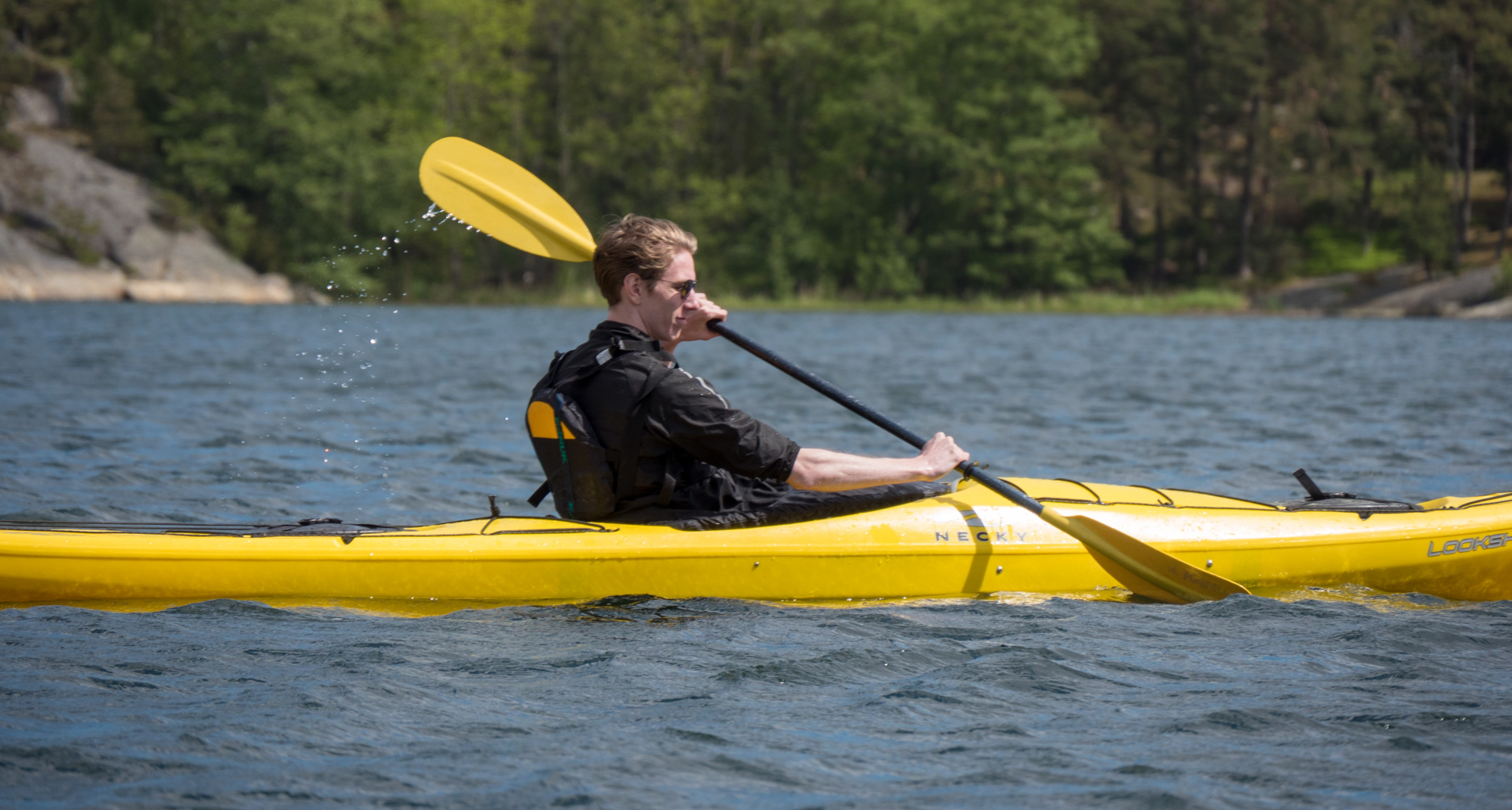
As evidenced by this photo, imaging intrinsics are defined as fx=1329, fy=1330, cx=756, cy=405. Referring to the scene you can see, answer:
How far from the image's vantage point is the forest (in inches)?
1502

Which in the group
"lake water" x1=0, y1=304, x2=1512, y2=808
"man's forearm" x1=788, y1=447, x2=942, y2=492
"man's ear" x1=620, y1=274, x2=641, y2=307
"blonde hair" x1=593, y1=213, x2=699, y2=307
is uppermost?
"blonde hair" x1=593, y1=213, x2=699, y2=307

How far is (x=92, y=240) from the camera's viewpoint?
34.5 metres

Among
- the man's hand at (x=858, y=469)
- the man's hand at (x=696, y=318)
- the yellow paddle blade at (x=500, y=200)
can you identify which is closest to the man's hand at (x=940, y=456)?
the man's hand at (x=858, y=469)

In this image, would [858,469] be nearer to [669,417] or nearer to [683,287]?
[669,417]

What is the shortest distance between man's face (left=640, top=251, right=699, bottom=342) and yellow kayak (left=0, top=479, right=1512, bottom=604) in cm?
65

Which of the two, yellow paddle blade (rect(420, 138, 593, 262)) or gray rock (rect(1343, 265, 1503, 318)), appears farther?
gray rock (rect(1343, 265, 1503, 318))

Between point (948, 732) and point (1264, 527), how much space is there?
76.8 inches

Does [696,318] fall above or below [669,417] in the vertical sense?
above

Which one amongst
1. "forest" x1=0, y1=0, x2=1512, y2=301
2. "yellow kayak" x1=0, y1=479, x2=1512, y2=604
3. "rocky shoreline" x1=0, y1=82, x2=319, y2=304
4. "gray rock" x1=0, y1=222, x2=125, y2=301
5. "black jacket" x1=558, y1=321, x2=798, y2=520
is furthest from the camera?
"forest" x1=0, y1=0, x2=1512, y2=301

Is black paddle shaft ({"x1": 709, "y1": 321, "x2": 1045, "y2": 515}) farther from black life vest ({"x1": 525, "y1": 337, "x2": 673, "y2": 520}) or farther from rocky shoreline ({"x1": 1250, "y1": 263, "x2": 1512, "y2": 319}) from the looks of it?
rocky shoreline ({"x1": 1250, "y1": 263, "x2": 1512, "y2": 319})

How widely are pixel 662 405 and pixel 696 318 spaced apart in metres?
0.37

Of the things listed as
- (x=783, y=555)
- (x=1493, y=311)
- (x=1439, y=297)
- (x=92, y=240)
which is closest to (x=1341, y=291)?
(x=1439, y=297)

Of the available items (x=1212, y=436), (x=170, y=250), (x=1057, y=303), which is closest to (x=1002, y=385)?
(x=1212, y=436)


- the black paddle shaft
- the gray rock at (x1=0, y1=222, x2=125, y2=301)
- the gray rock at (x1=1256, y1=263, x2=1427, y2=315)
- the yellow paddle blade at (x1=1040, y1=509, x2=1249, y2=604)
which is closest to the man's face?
the black paddle shaft
